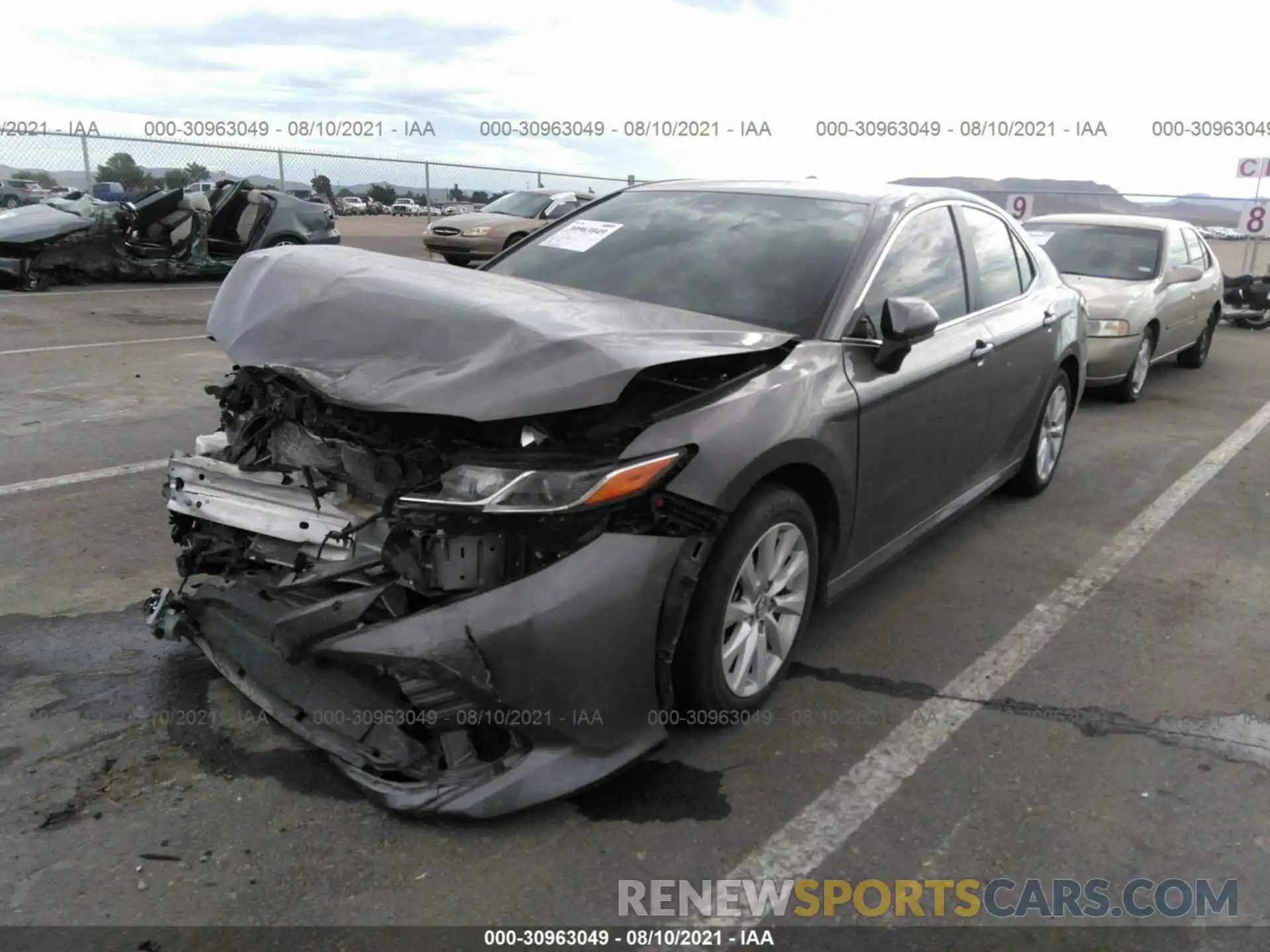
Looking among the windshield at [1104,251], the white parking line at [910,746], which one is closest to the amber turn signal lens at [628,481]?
the white parking line at [910,746]

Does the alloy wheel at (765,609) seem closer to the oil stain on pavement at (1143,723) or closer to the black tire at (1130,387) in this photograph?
the oil stain on pavement at (1143,723)

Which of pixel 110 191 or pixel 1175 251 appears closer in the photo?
pixel 1175 251

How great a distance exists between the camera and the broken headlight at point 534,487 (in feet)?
8.41

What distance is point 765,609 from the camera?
124 inches

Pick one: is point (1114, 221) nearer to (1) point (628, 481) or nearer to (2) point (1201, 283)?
(2) point (1201, 283)

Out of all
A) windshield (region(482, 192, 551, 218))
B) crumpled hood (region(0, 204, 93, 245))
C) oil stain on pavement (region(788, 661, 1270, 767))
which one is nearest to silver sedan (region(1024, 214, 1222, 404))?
oil stain on pavement (region(788, 661, 1270, 767))

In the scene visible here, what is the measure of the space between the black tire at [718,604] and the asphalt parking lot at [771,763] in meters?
0.22

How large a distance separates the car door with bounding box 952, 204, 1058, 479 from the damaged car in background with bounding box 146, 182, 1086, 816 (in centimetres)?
69

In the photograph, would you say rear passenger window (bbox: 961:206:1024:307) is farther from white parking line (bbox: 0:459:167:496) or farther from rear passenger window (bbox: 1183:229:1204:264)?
rear passenger window (bbox: 1183:229:1204:264)

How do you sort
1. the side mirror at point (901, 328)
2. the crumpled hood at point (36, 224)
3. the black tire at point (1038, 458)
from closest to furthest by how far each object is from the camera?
the side mirror at point (901, 328) → the black tire at point (1038, 458) → the crumpled hood at point (36, 224)

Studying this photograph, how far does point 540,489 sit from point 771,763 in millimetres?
1143

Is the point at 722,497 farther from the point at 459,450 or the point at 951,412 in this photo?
the point at 951,412

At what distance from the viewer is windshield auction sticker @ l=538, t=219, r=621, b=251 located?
431cm

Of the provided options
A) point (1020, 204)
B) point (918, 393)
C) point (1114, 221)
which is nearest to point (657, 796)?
point (918, 393)
